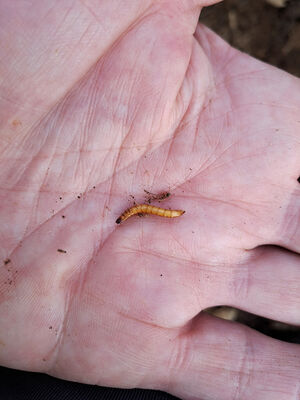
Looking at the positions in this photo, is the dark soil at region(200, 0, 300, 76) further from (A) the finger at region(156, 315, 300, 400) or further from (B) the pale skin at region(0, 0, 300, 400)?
(A) the finger at region(156, 315, 300, 400)

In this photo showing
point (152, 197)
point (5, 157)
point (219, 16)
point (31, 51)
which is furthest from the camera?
point (219, 16)

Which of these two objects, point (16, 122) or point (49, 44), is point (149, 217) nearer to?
point (16, 122)

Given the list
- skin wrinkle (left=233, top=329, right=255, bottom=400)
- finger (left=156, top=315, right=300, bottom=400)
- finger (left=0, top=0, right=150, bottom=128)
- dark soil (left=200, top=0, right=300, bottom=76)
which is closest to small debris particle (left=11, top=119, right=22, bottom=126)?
finger (left=0, top=0, right=150, bottom=128)

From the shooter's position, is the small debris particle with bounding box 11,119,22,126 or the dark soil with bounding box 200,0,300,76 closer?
the small debris particle with bounding box 11,119,22,126

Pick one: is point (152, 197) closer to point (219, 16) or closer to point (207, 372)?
point (207, 372)

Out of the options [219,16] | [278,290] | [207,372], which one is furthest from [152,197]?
[219,16]

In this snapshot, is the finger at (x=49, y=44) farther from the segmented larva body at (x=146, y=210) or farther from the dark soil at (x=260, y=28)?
the dark soil at (x=260, y=28)

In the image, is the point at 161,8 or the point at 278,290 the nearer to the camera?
the point at 161,8
